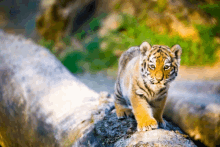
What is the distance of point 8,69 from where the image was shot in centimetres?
352

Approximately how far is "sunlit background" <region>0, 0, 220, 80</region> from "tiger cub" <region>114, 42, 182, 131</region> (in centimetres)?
450

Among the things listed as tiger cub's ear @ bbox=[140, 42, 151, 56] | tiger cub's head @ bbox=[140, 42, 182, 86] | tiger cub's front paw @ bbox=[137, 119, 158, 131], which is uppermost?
tiger cub's ear @ bbox=[140, 42, 151, 56]

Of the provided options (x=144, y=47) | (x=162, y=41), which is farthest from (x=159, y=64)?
(x=162, y=41)

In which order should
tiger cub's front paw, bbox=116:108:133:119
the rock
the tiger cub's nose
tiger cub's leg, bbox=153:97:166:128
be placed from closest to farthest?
the tiger cub's nose
tiger cub's leg, bbox=153:97:166:128
tiger cub's front paw, bbox=116:108:133:119
the rock

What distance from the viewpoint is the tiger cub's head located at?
221 cm

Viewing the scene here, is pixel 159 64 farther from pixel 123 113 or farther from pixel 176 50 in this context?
Result: pixel 123 113

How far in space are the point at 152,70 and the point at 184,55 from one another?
19.1 ft

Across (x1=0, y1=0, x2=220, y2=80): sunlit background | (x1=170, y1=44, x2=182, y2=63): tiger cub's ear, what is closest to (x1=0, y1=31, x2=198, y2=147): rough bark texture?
(x1=170, y1=44, x2=182, y2=63): tiger cub's ear

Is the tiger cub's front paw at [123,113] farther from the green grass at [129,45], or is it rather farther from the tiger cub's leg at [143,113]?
the green grass at [129,45]

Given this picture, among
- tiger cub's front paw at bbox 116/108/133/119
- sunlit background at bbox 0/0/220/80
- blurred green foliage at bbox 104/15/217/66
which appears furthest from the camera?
sunlit background at bbox 0/0/220/80

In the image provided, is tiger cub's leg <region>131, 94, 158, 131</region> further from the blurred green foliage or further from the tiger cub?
the blurred green foliage

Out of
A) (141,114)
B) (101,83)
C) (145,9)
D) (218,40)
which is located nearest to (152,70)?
(141,114)

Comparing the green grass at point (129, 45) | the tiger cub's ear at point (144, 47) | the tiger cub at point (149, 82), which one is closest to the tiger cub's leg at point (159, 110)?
the tiger cub at point (149, 82)

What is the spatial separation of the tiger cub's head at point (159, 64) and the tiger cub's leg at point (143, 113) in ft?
0.88
